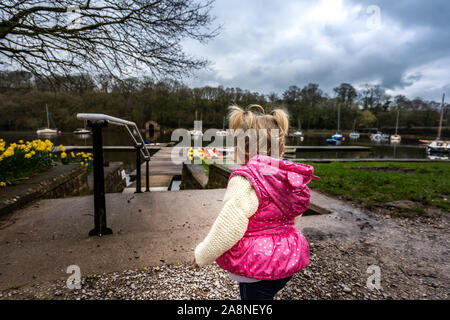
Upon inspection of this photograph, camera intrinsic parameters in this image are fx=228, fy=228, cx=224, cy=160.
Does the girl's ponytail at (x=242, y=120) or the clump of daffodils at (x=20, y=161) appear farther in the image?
the clump of daffodils at (x=20, y=161)

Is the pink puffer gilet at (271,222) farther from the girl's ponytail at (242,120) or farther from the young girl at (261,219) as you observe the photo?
the girl's ponytail at (242,120)

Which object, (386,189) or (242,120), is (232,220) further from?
(386,189)

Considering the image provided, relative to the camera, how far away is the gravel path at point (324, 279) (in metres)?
1.60

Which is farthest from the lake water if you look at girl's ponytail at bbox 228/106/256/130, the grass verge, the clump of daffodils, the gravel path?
girl's ponytail at bbox 228/106/256/130

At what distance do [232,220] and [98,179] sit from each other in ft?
6.15

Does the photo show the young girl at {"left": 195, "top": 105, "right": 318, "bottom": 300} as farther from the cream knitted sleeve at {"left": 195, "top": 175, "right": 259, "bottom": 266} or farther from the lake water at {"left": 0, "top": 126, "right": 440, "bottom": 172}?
the lake water at {"left": 0, "top": 126, "right": 440, "bottom": 172}

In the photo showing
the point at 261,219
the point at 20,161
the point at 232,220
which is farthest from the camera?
the point at 20,161

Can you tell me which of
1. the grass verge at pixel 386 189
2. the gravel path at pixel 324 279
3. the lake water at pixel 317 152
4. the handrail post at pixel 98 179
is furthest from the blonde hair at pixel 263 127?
the lake water at pixel 317 152

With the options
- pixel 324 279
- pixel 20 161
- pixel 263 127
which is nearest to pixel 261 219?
pixel 263 127

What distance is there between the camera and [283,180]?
1054mm

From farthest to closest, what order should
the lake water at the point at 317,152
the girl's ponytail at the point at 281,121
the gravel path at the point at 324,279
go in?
1. the lake water at the point at 317,152
2. the gravel path at the point at 324,279
3. the girl's ponytail at the point at 281,121

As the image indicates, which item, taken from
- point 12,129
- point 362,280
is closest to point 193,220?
point 362,280

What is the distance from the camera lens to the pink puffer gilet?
1037mm

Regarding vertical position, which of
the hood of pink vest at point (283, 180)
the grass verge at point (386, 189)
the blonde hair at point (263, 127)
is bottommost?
the grass verge at point (386, 189)
